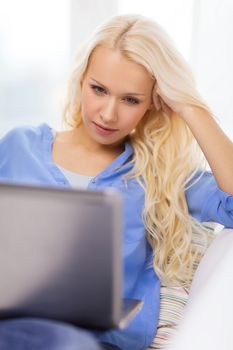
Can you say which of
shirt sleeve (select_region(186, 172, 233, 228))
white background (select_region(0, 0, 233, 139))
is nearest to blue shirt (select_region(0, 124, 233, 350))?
shirt sleeve (select_region(186, 172, 233, 228))

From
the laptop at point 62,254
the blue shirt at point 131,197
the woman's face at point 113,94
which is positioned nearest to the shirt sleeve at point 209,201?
the blue shirt at point 131,197

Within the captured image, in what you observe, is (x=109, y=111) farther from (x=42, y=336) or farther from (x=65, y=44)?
(x=65, y=44)

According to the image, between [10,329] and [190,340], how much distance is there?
248mm

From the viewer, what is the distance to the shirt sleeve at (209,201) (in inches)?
51.5

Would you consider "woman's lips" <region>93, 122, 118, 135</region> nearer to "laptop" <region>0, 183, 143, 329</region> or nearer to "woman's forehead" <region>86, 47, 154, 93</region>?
"woman's forehead" <region>86, 47, 154, 93</region>

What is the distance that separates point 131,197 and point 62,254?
0.63 m

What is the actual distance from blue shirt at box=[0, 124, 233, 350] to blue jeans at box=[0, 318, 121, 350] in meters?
0.50

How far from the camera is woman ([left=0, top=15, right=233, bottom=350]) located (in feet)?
4.20

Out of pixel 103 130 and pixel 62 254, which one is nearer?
pixel 62 254

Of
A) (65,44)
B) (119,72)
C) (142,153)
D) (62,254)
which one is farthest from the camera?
(65,44)

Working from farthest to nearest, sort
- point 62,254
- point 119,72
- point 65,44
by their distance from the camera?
point 65,44 < point 119,72 < point 62,254

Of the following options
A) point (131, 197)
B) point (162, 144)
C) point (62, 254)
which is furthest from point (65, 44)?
point (62, 254)

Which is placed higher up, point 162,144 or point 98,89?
point 98,89

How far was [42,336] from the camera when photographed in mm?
747
